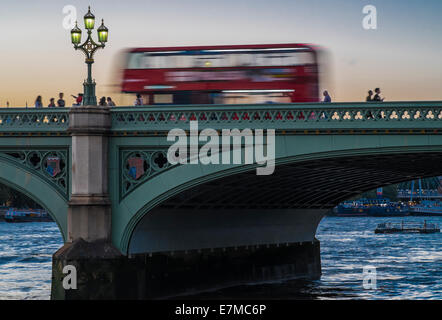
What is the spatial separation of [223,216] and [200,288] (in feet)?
10.9

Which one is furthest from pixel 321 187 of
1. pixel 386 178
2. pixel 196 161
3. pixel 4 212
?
pixel 4 212

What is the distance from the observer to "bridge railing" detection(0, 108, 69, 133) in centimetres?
3509

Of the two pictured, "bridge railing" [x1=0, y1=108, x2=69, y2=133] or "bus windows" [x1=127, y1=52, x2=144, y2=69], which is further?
"bus windows" [x1=127, y1=52, x2=144, y2=69]

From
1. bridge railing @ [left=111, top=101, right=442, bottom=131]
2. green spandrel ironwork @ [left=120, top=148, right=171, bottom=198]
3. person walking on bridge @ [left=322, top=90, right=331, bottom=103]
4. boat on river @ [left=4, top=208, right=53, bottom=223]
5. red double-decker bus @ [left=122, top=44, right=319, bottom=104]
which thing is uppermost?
red double-decker bus @ [left=122, top=44, right=319, bottom=104]

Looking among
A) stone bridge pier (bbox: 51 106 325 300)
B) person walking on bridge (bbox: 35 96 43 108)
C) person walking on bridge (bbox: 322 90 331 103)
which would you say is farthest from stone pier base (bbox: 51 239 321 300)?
person walking on bridge (bbox: 322 90 331 103)

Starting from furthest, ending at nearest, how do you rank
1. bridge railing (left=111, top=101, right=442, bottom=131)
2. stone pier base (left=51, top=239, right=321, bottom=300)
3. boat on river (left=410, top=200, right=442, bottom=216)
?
boat on river (left=410, top=200, right=442, bottom=216), stone pier base (left=51, top=239, right=321, bottom=300), bridge railing (left=111, top=101, right=442, bottom=131)

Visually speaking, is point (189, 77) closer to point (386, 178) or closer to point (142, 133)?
point (142, 133)

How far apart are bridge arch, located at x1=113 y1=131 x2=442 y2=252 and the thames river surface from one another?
721 centimetres

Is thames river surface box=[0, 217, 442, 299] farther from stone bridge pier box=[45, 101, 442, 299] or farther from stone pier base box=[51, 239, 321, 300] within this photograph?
stone bridge pier box=[45, 101, 442, 299]

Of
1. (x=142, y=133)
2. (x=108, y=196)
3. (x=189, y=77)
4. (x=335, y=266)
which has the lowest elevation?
(x=335, y=266)

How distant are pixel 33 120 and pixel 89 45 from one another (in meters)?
3.90

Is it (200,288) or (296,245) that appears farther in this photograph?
(296,245)

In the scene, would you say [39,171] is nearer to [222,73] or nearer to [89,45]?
[89,45]
